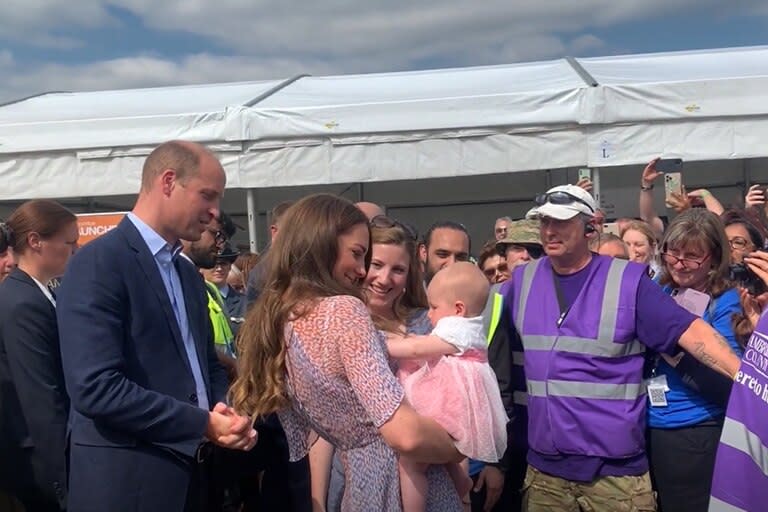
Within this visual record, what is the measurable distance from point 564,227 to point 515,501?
4.31 feet

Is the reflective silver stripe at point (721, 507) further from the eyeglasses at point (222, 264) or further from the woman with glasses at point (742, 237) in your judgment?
the eyeglasses at point (222, 264)

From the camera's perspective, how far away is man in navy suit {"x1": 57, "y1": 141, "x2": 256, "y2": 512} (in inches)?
77.3

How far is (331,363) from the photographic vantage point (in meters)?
1.87

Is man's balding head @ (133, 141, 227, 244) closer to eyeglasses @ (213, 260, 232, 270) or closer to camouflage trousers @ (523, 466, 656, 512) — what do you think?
camouflage trousers @ (523, 466, 656, 512)

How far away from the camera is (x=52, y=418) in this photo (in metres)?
2.81

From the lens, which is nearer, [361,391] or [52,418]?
[361,391]

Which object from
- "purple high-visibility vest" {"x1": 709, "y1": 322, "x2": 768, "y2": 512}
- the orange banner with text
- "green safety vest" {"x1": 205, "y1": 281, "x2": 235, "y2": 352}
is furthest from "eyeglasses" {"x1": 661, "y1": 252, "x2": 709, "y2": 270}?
the orange banner with text

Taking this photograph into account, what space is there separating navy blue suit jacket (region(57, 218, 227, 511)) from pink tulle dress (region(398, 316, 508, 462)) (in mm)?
697

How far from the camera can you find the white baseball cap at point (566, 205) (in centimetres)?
293

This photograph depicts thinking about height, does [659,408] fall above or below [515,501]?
above

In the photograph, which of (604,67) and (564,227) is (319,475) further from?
(604,67)

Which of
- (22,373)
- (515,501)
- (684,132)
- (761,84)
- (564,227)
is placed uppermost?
(761,84)

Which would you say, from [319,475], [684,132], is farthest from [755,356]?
[684,132]

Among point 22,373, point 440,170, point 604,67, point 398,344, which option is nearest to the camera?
point 398,344
